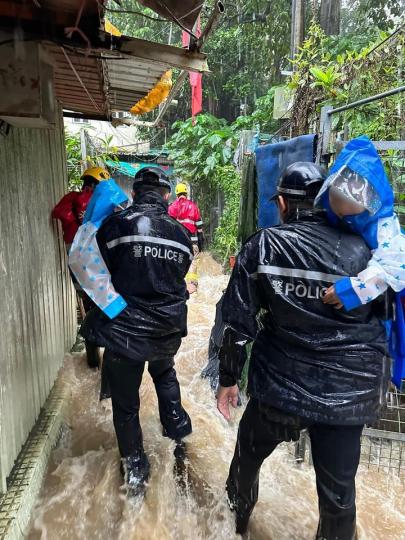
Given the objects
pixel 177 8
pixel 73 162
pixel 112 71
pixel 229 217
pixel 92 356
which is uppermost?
pixel 112 71

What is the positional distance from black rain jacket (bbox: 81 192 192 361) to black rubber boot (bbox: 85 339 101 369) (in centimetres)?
186

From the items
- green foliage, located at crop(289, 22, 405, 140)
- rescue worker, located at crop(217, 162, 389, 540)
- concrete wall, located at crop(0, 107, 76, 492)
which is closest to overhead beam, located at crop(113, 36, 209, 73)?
concrete wall, located at crop(0, 107, 76, 492)

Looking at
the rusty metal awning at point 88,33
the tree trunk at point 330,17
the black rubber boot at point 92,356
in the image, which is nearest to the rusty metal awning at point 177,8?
the rusty metal awning at point 88,33

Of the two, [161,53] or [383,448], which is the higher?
[161,53]

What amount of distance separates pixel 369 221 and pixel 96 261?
168cm

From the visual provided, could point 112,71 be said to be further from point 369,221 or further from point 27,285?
point 369,221

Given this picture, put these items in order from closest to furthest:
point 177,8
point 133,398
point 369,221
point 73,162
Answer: point 369,221 → point 177,8 → point 133,398 → point 73,162

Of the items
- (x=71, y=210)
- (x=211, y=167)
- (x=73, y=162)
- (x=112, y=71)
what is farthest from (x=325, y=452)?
(x=211, y=167)

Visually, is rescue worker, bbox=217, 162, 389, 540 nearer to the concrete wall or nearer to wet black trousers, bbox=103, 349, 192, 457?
wet black trousers, bbox=103, 349, 192, 457

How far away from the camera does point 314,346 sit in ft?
6.19

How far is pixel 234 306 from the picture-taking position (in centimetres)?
206

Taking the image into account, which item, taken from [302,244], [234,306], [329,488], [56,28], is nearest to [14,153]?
[56,28]

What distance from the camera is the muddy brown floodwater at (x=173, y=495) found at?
8.48 ft

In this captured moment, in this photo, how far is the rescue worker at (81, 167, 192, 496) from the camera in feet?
8.75
